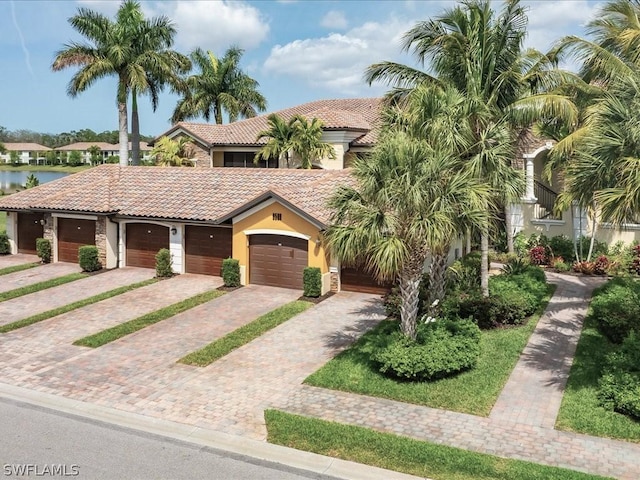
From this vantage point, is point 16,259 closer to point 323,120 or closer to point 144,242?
point 144,242

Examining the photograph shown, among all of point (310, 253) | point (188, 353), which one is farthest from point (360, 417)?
point (310, 253)

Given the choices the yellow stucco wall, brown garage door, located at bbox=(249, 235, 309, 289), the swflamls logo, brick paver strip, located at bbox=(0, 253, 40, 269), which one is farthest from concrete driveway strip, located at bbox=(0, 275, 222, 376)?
brick paver strip, located at bbox=(0, 253, 40, 269)

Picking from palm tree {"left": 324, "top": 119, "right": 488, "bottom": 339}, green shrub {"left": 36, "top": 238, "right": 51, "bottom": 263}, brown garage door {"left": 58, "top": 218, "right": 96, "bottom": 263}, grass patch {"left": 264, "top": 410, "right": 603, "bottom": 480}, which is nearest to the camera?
grass patch {"left": 264, "top": 410, "right": 603, "bottom": 480}

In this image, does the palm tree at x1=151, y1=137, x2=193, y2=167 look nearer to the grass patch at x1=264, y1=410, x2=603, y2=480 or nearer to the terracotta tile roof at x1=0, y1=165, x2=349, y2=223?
the terracotta tile roof at x1=0, y1=165, x2=349, y2=223

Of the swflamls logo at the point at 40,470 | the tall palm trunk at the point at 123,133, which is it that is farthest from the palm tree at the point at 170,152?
the swflamls logo at the point at 40,470

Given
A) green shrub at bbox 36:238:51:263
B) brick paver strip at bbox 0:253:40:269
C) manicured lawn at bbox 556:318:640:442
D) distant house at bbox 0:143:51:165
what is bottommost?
manicured lawn at bbox 556:318:640:442

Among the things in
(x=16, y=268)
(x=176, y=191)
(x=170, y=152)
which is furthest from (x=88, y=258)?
(x=170, y=152)

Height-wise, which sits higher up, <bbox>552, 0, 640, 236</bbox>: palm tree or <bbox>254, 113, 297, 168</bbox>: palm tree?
<bbox>254, 113, 297, 168</bbox>: palm tree
